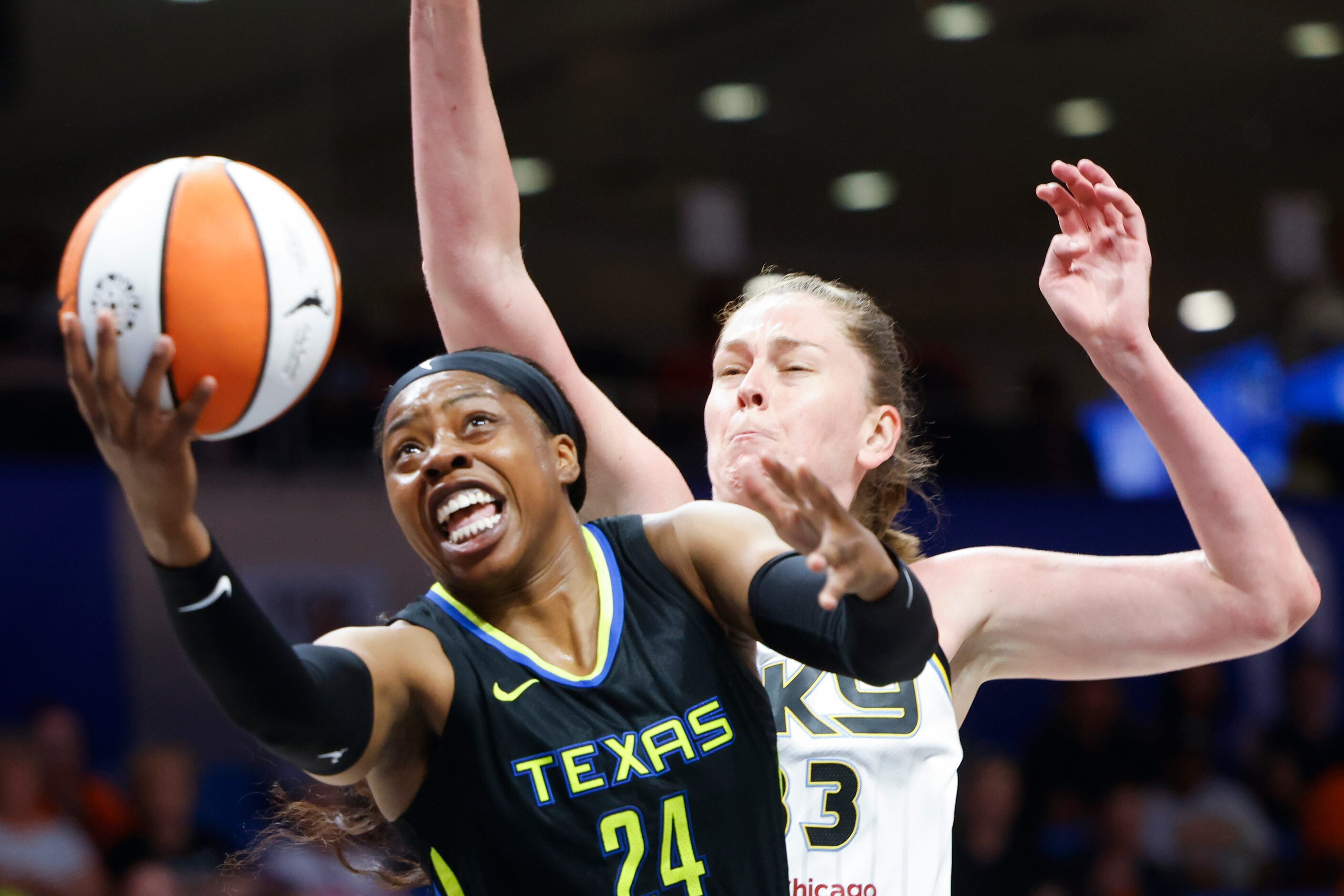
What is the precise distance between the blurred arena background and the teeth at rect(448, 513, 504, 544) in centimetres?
385

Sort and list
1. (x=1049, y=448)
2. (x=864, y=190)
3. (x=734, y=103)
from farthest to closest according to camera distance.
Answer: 1. (x=864, y=190)
2. (x=734, y=103)
3. (x=1049, y=448)

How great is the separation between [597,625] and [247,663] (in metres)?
0.58

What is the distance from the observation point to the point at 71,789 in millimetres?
6445

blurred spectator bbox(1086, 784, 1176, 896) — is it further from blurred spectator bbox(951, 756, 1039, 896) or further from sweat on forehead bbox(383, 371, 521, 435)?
sweat on forehead bbox(383, 371, 521, 435)

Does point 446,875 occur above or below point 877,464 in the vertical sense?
below

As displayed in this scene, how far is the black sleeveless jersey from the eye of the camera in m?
1.99

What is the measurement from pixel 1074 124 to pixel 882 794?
1068 cm

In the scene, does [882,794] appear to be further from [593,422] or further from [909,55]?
[909,55]

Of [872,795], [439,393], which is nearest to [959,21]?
[872,795]

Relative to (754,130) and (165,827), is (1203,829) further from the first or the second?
(754,130)

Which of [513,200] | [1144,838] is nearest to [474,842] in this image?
[513,200]

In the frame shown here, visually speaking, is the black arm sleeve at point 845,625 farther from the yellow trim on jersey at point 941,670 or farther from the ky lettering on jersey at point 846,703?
the yellow trim on jersey at point 941,670

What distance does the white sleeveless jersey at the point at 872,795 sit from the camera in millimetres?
2594

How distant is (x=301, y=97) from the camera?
11.5 m
